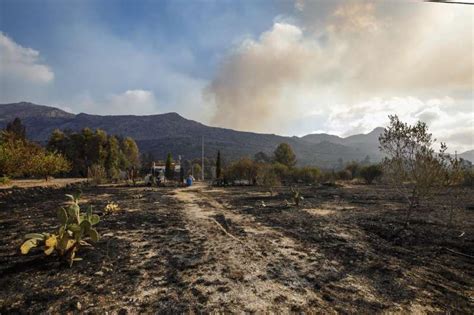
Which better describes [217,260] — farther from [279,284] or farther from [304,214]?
[304,214]

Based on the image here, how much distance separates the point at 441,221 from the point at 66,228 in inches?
531

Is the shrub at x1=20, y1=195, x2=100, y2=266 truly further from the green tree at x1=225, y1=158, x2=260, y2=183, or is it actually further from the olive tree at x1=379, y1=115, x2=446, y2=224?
the green tree at x1=225, y1=158, x2=260, y2=183

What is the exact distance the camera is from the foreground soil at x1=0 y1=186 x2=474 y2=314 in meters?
4.41

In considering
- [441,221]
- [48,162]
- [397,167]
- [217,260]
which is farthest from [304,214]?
[48,162]

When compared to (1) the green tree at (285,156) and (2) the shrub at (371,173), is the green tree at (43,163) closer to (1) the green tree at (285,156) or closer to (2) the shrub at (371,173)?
(1) the green tree at (285,156)

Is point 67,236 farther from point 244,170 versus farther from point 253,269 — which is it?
point 244,170

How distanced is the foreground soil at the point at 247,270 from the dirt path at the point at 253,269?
0.02m

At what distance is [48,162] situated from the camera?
28750 millimetres

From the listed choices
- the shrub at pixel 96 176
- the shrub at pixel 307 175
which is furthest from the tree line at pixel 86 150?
the shrub at pixel 307 175

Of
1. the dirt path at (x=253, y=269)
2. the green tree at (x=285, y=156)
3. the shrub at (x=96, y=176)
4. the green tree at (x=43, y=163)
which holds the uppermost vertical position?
the green tree at (x=285, y=156)

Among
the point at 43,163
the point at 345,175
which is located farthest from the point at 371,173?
the point at 43,163

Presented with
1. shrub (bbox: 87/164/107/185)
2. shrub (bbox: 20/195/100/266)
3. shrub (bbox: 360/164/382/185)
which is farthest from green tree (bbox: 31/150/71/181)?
shrub (bbox: 360/164/382/185)

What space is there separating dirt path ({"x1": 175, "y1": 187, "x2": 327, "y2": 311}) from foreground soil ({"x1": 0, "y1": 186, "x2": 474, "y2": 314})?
0.02 metres

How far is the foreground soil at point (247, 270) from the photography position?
4406 mm
